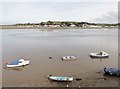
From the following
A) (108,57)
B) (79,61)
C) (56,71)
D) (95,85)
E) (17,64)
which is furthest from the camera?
(108,57)

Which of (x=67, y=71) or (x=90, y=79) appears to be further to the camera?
(x=67, y=71)

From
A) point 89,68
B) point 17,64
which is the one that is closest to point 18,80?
point 17,64

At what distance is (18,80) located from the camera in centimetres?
2625

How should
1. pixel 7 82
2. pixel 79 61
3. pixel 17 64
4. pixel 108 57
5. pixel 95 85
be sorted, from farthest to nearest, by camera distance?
pixel 108 57, pixel 79 61, pixel 17 64, pixel 7 82, pixel 95 85

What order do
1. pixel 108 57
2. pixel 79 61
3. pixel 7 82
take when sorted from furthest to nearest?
pixel 108 57 < pixel 79 61 < pixel 7 82

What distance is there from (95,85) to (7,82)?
434 inches

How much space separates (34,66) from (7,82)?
26.8ft

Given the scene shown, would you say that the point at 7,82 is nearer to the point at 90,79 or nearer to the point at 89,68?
the point at 90,79

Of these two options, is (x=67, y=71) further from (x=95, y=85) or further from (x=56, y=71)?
(x=95, y=85)

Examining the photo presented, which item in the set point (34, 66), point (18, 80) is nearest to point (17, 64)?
point (34, 66)

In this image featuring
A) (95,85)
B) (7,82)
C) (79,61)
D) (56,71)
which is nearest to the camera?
(95,85)

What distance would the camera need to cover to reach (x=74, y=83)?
24.5 metres

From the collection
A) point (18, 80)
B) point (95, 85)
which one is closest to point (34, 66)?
point (18, 80)

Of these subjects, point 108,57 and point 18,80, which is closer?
point 18,80
